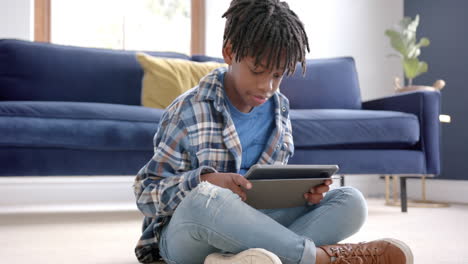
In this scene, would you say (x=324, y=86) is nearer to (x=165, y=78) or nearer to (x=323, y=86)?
(x=323, y=86)

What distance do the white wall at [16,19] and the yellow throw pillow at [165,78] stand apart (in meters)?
0.85

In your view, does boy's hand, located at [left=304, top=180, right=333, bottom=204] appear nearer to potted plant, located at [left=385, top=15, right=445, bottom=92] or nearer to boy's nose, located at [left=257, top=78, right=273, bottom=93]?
boy's nose, located at [left=257, top=78, right=273, bottom=93]

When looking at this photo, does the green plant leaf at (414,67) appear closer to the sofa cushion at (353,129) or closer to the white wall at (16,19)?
the sofa cushion at (353,129)

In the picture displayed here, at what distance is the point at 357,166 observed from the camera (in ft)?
9.34

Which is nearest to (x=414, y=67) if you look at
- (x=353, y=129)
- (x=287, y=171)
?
(x=353, y=129)

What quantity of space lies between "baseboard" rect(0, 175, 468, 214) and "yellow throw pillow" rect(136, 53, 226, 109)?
641 mm

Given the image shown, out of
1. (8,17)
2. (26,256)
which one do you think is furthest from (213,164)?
(8,17)

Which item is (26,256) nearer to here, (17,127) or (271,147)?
(271,147)

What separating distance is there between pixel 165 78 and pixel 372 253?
1956 millimetres

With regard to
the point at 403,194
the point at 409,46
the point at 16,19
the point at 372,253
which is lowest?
the point at 403,194

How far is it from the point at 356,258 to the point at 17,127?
1.63 m

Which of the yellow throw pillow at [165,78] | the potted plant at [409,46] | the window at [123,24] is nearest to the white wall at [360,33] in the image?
the potted plant at [409,46]

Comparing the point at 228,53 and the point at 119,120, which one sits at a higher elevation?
the point at 228,53

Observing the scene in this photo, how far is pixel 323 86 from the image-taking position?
131 inches
